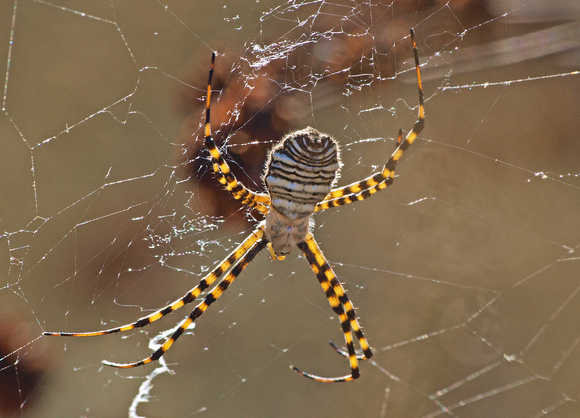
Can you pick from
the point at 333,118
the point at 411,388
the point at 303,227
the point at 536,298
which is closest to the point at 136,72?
the point at 333,118

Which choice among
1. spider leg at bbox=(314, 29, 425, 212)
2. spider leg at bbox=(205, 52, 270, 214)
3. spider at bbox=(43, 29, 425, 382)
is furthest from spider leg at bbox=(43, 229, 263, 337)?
spider leg at bbox=(314, 29, 425, 212)

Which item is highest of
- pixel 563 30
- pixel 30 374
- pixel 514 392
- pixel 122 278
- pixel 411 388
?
pixel 563 30

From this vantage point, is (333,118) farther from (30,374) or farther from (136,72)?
(30,374)

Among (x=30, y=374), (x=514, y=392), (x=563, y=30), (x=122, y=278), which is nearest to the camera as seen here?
(x=30, y=374)

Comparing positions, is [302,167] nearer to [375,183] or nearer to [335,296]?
[375,183]

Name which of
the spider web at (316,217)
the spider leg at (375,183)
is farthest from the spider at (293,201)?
the spider web at (316,217)

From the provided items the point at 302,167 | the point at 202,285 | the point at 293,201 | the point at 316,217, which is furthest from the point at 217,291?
the point at 316,217

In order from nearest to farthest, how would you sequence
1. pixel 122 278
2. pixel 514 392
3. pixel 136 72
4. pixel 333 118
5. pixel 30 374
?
1. pixel 30 374
2. pixel 122 278
3. pixel 333 118
4. pixel 136 72
5. pixel 514 392

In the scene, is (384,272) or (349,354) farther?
(384,272)
